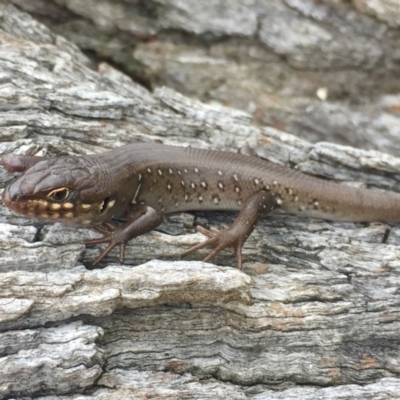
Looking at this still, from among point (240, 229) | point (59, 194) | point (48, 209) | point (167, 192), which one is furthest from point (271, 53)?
point (48, 209)

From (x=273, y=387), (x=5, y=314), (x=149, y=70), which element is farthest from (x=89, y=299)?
(x=149, y=70)

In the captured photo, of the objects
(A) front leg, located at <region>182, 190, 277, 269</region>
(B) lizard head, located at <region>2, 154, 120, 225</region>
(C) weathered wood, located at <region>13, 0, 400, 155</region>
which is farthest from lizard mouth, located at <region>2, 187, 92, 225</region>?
(C) weathered wood, located at <region>13, 0, 400, 155</region>

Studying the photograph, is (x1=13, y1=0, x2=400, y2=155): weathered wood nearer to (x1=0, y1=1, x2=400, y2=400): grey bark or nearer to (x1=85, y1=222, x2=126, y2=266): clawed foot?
(x1=0, y1=1, x2=400, y2=400): grey bark

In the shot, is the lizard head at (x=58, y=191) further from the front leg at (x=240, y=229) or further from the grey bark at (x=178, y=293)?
the front leg at (x=240, y=229)

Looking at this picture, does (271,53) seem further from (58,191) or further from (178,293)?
(178,293)

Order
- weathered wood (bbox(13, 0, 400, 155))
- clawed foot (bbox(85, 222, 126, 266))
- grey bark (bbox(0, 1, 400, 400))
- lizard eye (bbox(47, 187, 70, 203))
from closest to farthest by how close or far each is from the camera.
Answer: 1. grey bark (bbox(0, 1, 400, 400))
2. lizard eye (bbox(47, 187, 70, 203))
3. clawed foot (bbox(85, 222, 126, 266))
4. weathered wood (bbox(13, 0, 400, 155))

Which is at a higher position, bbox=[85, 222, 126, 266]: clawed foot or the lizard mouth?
the lizard mouth

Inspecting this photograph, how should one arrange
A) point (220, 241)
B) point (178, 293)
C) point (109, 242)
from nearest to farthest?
point (178, 293) → point (109, 242) → point (220, 241)

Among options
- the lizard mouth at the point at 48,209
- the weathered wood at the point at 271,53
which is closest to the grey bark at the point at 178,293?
the lizard mouth at the point at 48,209
